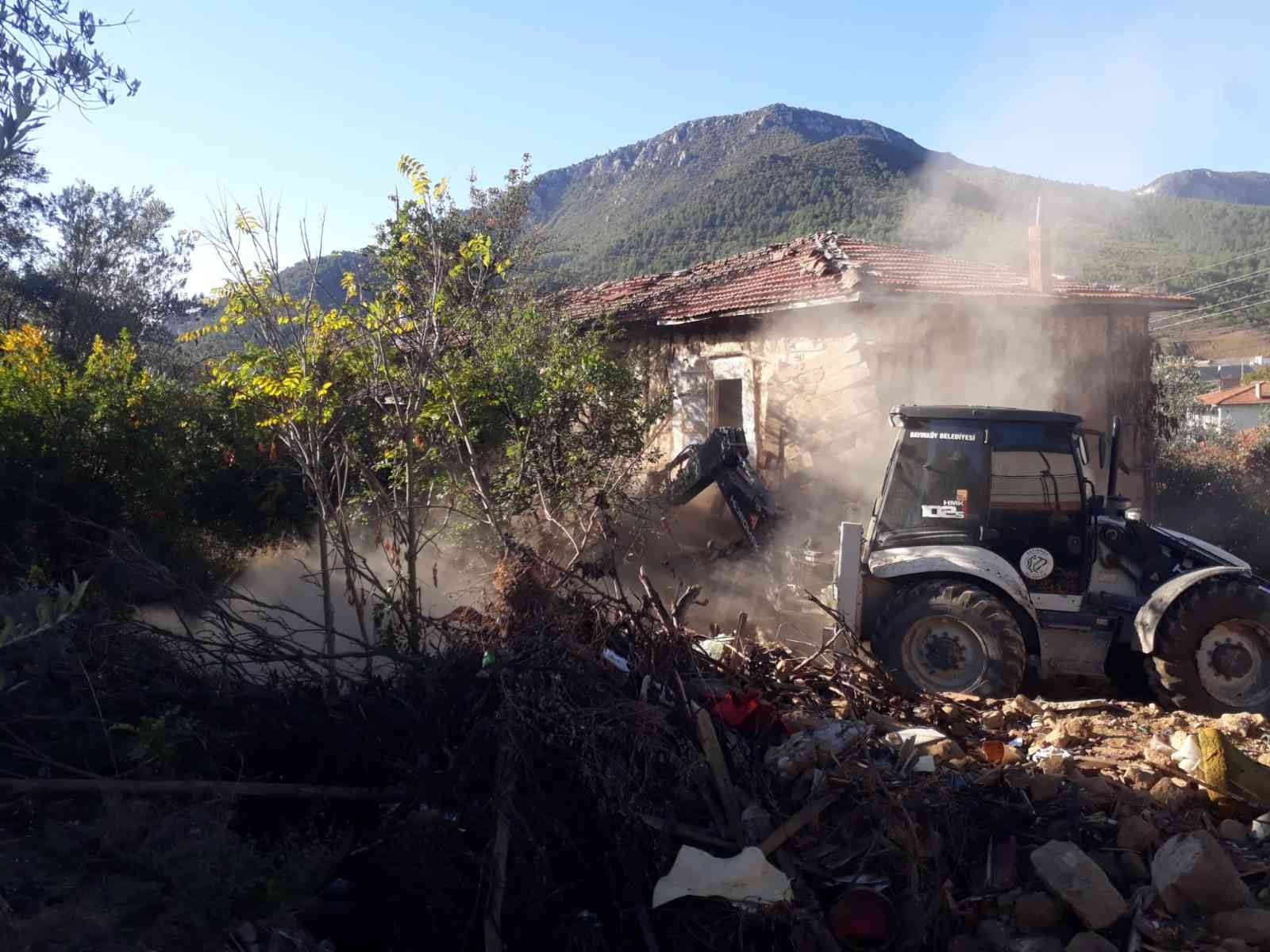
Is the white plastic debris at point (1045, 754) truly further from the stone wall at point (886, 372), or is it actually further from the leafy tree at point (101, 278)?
the leafy tree at point (101, 278)

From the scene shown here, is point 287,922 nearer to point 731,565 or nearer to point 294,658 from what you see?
point 294,658

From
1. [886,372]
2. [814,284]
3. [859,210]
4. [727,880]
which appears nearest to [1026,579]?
[727,880]

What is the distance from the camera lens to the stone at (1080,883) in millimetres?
3891

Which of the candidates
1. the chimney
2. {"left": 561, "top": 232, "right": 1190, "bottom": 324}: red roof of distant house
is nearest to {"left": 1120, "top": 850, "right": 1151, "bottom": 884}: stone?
{"left": 561, "top": 232, "right": 1190, "bottom": 324}: red roof of distant house

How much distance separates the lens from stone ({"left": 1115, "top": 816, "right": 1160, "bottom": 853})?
4309 mm

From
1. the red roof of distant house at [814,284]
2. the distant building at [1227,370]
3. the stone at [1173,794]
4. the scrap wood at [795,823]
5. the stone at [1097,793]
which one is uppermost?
the red roof of distant house at [814,284]

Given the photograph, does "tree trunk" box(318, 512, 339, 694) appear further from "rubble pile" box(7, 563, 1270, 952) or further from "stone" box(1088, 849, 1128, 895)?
"stone" box(1088, 849, 1128, 895)

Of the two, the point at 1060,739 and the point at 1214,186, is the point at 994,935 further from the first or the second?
the point at 1214,186

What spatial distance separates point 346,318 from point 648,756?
3.72 metres

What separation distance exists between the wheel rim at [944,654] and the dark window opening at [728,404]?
306 inches

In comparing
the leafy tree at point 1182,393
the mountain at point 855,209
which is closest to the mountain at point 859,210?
the mountain at point 855,209

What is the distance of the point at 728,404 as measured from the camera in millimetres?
14672

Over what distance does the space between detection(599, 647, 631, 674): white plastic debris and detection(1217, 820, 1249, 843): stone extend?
288cm

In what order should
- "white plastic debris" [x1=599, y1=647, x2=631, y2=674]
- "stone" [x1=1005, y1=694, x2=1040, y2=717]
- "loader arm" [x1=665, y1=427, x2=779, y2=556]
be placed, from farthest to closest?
"loader arm" [x1=665, y1=427, x2=779, y2=556], "stone" [x1=1005, y1=694, x2=1040, y2=717], "white plastic debris" [x1=599, y1=647, x2=631, y2=674]
